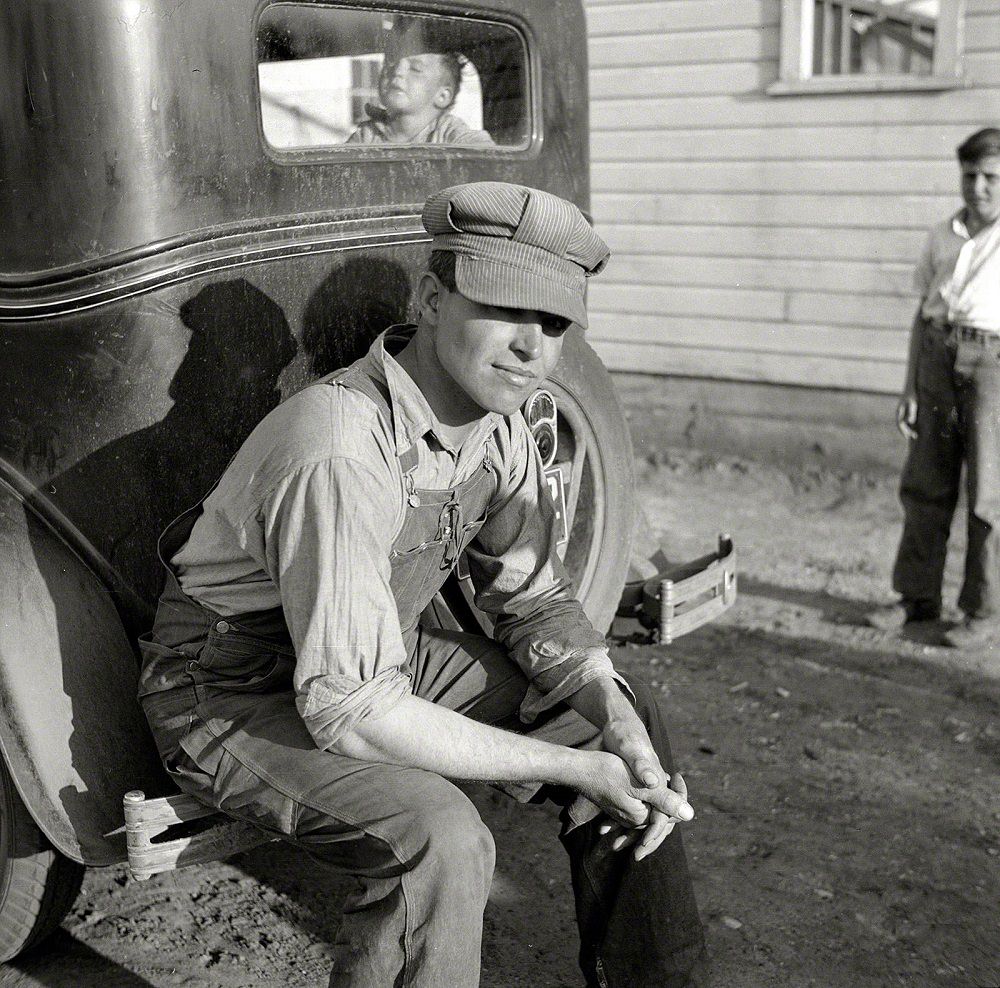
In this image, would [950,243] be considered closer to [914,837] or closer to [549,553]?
[914,837]

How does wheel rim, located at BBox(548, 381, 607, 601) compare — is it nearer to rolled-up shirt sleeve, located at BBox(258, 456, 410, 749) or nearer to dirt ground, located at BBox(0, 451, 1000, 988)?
dirt ground, located at BBox(0, 451, 1000, 988)

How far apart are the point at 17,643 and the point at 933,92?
5.51m

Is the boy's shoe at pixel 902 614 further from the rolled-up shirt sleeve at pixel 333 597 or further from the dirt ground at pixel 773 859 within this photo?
the rolled-up shirt sleeve at pixel 333 597

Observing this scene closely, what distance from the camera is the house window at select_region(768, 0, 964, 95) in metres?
6.16

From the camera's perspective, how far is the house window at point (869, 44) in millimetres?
6160

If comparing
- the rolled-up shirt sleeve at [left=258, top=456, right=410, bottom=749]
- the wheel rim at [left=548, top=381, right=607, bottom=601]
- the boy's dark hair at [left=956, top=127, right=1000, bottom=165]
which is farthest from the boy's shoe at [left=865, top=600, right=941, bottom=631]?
the rolled-up shirt sleeve at [left=258, top=456, right=410, bottom=749]

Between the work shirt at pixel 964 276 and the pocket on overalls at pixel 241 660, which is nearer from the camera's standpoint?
the pocket on overalls at pixel 241 660

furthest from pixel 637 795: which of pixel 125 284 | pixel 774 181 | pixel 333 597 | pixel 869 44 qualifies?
pixel 869 44

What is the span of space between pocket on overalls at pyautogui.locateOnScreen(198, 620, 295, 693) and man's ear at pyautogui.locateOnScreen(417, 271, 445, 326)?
0.67 m

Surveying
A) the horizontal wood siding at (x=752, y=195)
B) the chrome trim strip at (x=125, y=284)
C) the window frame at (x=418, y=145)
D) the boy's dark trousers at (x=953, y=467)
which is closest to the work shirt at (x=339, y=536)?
the chrome trim strip at (x=125, y=284)

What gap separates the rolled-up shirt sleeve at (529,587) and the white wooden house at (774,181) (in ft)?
14.9

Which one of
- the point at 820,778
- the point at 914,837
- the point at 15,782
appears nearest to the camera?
the point at 15,782

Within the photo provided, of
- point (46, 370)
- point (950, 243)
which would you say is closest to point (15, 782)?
point (46, 370)

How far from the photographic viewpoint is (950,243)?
4.75 metres
